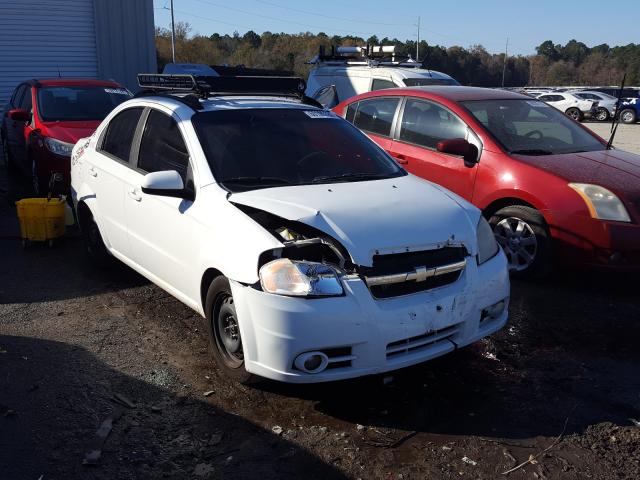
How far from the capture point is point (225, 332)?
372 cm

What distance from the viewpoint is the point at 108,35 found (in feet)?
52.0

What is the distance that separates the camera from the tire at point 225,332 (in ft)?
11.8

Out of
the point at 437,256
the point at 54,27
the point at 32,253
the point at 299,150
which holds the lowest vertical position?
the point at 32,253

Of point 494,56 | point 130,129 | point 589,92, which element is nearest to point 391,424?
point 130,129

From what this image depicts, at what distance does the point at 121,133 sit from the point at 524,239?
3615 mm

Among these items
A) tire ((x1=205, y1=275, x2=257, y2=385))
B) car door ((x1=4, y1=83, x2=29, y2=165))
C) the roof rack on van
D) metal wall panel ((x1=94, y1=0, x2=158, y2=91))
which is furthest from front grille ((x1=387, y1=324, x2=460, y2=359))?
metal wall panel ((x1=94, y1=0, x2=158, y2=91))

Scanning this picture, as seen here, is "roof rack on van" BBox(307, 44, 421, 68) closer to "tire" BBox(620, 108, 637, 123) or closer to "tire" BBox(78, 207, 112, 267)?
"tire" BBox(78, 207, 112, 267)

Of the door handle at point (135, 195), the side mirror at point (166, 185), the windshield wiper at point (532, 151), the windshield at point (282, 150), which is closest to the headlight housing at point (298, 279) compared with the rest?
the windshield at point (282, 150)

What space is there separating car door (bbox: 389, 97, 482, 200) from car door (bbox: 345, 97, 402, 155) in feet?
0.45

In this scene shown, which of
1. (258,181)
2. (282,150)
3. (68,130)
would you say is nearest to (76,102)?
(68,130)

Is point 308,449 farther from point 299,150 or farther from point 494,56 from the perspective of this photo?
point 494,56

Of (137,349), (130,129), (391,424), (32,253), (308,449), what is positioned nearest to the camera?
(308,449)

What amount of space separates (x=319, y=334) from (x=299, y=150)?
1.73 meters

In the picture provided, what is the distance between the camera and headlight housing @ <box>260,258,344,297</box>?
3.23m
